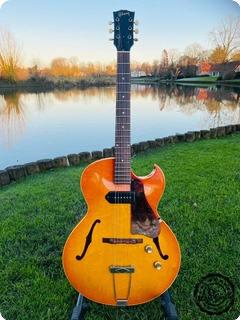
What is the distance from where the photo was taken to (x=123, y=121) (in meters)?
1.34

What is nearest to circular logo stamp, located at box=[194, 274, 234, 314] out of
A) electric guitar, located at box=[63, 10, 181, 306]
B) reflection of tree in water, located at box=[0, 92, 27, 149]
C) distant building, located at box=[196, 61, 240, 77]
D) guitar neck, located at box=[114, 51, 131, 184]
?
electric guitar, located at box=[63, 10, 181, 306]

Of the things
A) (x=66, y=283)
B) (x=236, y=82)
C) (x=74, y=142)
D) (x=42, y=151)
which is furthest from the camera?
(x=236, y=82)

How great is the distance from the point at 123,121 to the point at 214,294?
4.89ft

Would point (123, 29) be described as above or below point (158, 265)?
above

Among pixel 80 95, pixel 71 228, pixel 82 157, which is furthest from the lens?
pixel 80 95

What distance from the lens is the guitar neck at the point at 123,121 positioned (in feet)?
4.16

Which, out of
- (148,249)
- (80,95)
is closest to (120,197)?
(148,249)

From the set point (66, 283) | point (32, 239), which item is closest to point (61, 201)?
point (32, 239)

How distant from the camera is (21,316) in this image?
1.42 m

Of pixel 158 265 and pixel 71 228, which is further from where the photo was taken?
pixel 71 228

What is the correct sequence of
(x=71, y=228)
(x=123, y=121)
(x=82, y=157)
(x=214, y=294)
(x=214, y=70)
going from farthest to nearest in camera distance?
(x=214, y=70), (x=82, y=157), (x=71, y=228), (x=214, y=294), (x=123, y=121)

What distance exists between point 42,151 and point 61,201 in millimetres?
3683

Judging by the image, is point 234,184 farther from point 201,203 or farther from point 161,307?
point 161,307

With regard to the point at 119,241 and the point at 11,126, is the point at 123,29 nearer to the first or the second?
the point at 119,241
